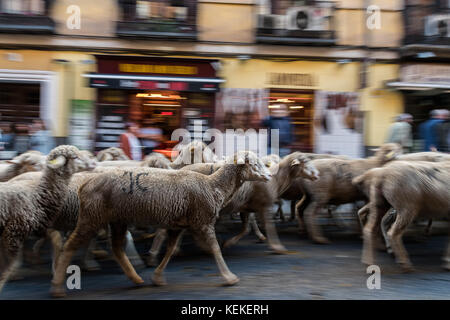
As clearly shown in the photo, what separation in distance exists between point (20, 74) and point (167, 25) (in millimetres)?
3925

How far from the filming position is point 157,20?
12.3 meters

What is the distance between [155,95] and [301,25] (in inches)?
169

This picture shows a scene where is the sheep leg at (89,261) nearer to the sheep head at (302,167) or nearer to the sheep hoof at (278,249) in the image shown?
the sheep hoof at (278,249)

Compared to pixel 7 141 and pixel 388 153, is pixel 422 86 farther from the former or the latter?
pixel 7 141

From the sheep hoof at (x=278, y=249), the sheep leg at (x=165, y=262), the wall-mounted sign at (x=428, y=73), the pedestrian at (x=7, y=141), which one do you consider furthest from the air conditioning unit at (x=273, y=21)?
the sheep leg at (x=165, y=262)

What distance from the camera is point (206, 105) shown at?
1245 centimetres

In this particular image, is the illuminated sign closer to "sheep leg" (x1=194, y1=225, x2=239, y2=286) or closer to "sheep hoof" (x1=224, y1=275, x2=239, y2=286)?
"sheep leg" (x1=194, y1=225, x2=239, y2=286)

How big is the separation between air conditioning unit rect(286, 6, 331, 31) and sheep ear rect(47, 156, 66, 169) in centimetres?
912

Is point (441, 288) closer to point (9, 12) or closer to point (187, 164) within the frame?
point (187, 164)

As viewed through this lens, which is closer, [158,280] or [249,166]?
[158,280]

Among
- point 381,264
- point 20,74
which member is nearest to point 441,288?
point 381,264

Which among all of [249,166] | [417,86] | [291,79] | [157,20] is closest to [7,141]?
[157,20]

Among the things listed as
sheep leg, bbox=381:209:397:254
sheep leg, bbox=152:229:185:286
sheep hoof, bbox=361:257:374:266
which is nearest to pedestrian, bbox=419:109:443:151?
sheep leg, bbox=381:209:397:254

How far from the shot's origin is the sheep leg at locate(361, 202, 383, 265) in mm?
5996
